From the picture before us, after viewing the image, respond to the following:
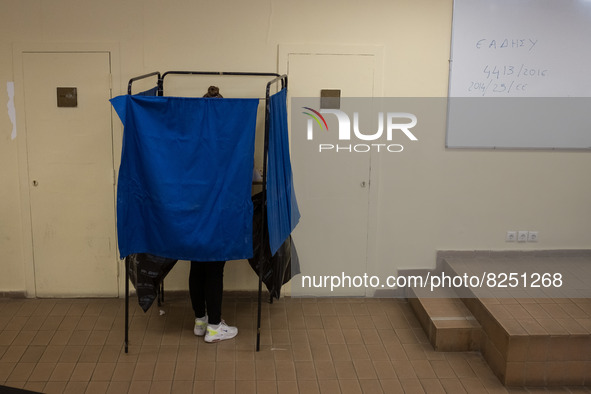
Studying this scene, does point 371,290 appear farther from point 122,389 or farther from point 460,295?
point 122,389

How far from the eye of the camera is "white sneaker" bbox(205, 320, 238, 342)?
354cm

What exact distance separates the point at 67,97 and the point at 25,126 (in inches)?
14.4

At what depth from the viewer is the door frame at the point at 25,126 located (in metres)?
3.86

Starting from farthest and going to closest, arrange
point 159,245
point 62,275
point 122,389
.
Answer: point 62,275 < point 159,245 < point 122,389

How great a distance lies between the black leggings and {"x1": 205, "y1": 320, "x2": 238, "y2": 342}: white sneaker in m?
0.03

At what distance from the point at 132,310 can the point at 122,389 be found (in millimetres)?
1024

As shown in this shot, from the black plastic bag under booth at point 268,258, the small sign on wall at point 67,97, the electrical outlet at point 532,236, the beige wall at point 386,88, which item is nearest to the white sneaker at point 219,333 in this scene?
the black plastic bag under booth at point 268,258

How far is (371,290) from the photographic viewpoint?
4.29 meters

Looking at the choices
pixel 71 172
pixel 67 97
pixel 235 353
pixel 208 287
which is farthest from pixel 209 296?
pixel 67 97

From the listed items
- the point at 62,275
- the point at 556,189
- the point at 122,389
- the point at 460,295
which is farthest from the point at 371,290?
the point at 62,275

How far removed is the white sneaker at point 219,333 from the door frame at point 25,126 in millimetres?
998

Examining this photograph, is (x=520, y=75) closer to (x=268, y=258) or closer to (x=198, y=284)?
(x=268, y=258)

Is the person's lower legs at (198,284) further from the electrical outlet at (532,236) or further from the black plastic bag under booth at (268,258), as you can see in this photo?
the electrical outlet at (532,236)

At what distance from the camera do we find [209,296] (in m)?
3.52
